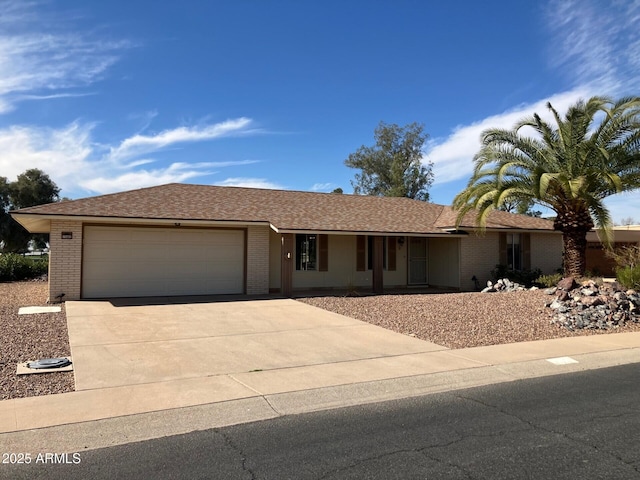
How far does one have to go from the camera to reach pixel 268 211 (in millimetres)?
19641

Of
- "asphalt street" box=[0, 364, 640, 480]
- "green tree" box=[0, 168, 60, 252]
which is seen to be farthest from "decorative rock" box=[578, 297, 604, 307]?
"green tree" box=[0, 168, 60, 252]

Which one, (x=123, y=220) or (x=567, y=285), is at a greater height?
(x=123, y=220)

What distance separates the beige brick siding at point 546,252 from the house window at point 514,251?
0.75m

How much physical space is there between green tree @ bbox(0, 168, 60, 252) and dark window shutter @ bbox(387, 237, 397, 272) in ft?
111

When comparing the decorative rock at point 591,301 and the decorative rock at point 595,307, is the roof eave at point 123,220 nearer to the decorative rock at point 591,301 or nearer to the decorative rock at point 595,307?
the decorative rock at point 595,307

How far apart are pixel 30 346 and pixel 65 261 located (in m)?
7.14

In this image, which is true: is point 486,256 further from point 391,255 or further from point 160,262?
point 160,262

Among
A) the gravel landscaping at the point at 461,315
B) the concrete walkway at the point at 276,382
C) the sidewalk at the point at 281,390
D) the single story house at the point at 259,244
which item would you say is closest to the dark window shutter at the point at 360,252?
the single story house at the point at 259,244

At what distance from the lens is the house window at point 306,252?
20.3 m

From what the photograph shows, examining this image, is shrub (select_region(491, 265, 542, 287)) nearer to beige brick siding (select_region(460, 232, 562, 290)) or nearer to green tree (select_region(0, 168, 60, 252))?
beige brick siding (select_region(460, 232, 562, 290))

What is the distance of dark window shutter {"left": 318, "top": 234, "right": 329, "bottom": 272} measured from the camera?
2062cm

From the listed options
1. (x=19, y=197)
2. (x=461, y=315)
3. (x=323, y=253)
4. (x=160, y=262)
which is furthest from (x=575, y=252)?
(x=19, y=197)

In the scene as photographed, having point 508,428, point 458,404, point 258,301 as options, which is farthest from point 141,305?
point 508,428

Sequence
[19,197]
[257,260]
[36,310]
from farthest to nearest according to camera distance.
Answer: [19,197] → [257,260] → [36,310]
